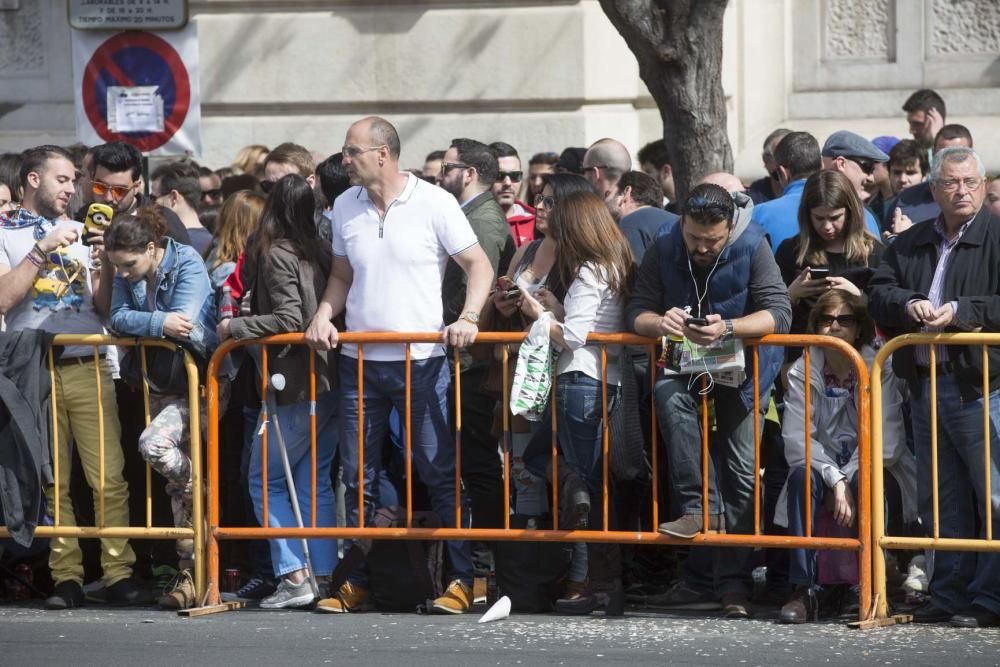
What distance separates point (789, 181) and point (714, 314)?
2.09 m

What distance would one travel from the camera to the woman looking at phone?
307 inches

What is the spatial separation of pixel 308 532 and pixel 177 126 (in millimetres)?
3694

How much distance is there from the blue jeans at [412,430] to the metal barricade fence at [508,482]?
54 millimetres

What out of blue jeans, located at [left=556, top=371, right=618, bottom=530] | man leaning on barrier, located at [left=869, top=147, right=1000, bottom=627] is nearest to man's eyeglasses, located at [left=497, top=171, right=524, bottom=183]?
blue jeans, located at [left=556, top=371, right=618, bottom=530]

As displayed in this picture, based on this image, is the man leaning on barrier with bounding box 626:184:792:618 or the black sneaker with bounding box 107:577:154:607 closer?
the man leaning on barrier with bounding box 626:184:792:618

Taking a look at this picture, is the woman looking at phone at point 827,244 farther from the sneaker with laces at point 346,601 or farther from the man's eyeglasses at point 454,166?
the sneaker with laces at point 346,601

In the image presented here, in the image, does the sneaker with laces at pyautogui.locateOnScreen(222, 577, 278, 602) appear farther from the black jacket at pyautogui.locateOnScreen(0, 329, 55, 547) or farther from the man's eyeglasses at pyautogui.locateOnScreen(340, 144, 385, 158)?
the man's eyeglasses at pyautogui.locateOnScreen(340, 144, 385, 158)

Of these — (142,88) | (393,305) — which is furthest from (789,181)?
(142,88)

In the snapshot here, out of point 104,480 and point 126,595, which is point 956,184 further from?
point 126,595

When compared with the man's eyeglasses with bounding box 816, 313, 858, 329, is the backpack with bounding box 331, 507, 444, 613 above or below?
below

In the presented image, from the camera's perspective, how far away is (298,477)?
813 cm

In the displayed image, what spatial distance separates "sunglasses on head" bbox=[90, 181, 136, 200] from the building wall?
175 inches

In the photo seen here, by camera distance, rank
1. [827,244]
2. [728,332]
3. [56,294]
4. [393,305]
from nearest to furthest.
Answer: [728,332], [393,305], [827,244], [56,294]

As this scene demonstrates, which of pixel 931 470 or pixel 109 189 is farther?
pixel 109 189
